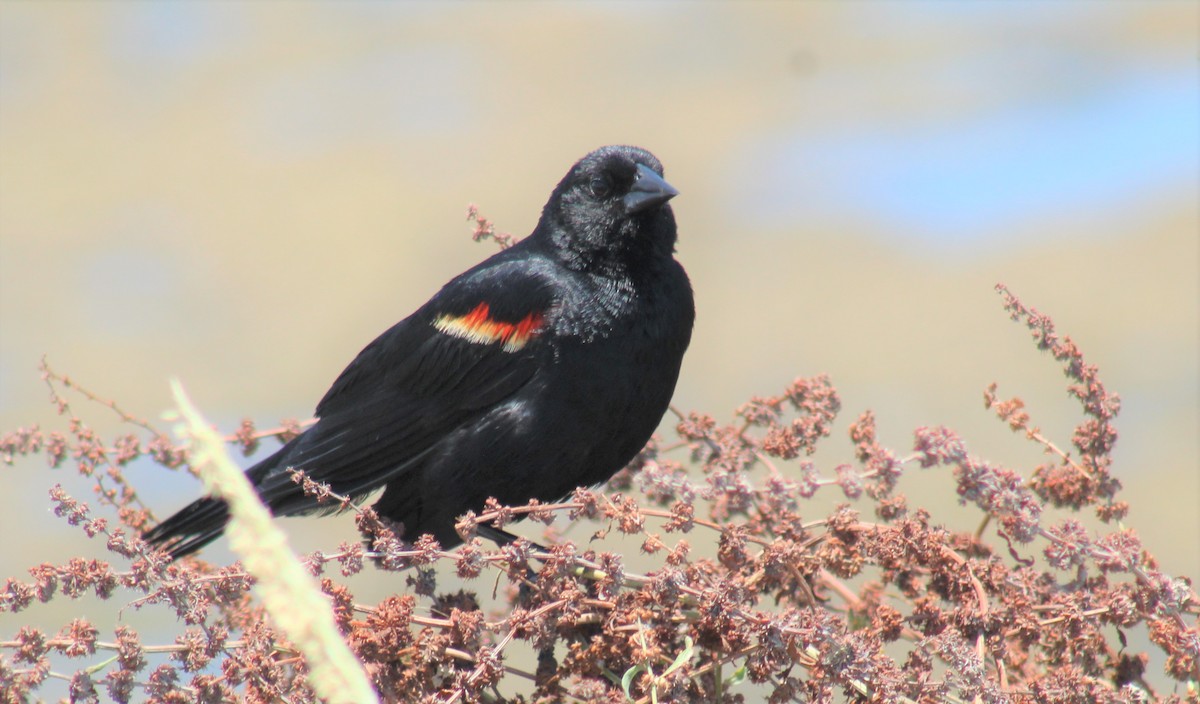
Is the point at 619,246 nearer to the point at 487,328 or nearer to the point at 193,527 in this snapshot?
the point at 487,328

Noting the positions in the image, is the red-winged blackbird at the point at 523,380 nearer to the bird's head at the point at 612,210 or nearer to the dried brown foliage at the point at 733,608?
the bird's head at the point at 612,210

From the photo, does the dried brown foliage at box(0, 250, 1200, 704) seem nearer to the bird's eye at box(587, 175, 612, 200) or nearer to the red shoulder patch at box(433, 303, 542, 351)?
the red shoulder patch at box(433, 303, 542, 351)

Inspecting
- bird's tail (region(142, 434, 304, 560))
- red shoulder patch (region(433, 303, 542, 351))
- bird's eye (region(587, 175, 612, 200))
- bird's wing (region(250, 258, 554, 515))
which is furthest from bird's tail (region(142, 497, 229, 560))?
bird's eye (region(587, 175, 612, 200))

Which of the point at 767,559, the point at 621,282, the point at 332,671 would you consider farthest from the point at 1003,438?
the point at 332,671

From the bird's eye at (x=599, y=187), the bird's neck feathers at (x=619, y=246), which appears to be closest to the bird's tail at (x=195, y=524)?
the bird's neck feathers at (x=619, y=246)

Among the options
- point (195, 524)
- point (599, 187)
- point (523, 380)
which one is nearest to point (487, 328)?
point (523, 380)

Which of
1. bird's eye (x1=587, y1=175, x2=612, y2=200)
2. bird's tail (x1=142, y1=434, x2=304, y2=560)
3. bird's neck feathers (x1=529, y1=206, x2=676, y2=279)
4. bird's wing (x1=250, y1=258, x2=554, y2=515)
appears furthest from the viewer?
bird's eye (x1=587, y1=175, x2=612, y2=200)

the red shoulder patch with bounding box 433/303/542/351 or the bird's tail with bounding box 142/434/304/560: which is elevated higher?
the red shoulder patch with bounding box 433/303/542/351
